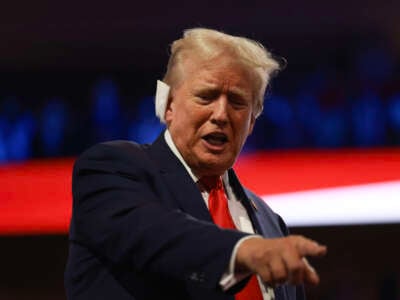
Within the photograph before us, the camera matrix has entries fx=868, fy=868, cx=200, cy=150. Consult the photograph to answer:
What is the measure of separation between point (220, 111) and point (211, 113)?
2 cm

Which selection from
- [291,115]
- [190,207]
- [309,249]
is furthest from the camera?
[291,115]

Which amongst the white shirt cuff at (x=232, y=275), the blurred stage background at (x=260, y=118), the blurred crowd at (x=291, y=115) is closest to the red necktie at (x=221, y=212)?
the white shirt cuff at (x=232, y=275)

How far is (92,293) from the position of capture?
138 cm

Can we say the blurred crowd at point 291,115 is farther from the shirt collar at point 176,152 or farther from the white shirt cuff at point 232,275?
the white shirt cuff at point 232,275

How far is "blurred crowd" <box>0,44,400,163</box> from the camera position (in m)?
3.22

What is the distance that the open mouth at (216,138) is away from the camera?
1.58 m

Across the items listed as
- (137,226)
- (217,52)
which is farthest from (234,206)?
(137,226)

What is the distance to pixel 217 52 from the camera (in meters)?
1.56

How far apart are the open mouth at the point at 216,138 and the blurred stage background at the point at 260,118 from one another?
4.70 ft

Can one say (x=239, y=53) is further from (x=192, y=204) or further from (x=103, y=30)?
(x=103, y=30)

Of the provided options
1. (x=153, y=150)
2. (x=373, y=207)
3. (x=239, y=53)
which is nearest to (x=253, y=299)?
(x=153, y=150)

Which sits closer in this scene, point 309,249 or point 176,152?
point 309,249

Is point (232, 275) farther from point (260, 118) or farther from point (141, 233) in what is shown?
point (260, 118)

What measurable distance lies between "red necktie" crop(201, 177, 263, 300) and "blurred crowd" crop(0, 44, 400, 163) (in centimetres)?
165
